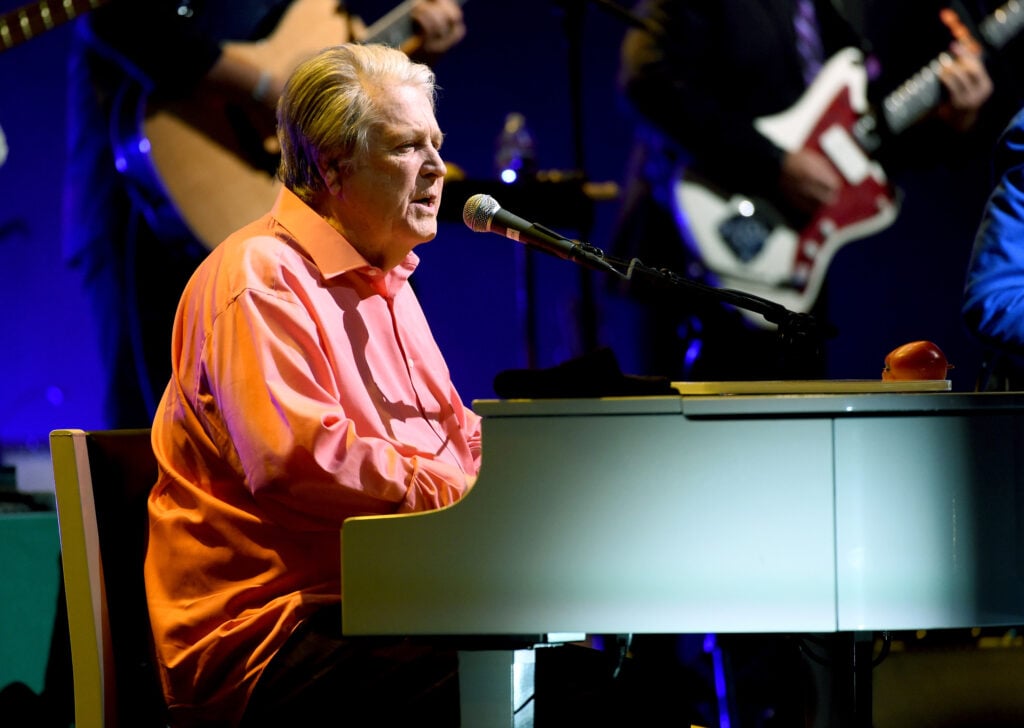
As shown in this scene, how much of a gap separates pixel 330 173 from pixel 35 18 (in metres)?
1.97

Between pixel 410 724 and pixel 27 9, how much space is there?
107 inches

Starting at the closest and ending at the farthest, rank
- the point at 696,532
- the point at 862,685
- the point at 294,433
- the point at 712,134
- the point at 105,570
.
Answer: the point at 696,532, the point at 294,433, the point at 862,685, the point at 105,570, the point at 712,134

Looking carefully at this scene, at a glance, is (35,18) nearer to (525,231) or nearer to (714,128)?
(714,128)

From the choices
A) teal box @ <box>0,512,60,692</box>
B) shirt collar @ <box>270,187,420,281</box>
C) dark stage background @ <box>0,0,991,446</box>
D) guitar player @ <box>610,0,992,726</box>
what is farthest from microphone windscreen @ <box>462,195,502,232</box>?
guitar player @ <box>610,0,992,726</box>

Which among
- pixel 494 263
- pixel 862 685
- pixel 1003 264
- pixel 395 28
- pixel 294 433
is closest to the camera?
pixel 294 433

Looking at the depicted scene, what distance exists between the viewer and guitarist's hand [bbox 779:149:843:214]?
4.38 m

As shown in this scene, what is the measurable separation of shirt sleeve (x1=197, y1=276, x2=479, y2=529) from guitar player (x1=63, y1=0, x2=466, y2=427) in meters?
1.91

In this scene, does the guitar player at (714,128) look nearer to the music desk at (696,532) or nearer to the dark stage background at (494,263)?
the dark stage background at (494,263)

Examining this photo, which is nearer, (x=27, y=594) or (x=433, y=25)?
(x=27, y=594)

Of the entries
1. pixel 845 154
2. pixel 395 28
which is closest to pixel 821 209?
pixel 845 154

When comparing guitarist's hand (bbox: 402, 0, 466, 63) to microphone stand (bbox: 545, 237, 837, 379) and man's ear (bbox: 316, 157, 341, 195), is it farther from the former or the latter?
microphone stand (bbox: 545, 237, 837, 379)

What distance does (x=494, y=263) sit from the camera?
14.5 feet

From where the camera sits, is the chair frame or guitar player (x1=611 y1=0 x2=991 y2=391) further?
guitar player (x1=611 y1=0 x2=991 y2=391)

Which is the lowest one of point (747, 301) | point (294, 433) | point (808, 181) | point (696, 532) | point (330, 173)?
point (696, 532)
